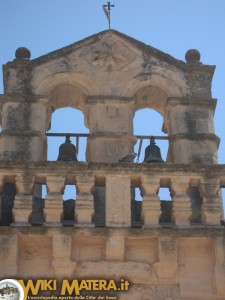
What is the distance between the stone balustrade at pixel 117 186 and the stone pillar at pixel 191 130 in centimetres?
135

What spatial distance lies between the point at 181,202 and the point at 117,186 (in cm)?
97

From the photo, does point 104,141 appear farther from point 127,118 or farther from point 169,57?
point 169,57

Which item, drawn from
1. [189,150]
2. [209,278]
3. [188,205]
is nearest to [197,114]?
[189,150]

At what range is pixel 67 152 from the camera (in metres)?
13.7

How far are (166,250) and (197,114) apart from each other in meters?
3.35

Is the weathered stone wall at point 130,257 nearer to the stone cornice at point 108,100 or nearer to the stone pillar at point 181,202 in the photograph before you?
the stone pillar at point 181,202

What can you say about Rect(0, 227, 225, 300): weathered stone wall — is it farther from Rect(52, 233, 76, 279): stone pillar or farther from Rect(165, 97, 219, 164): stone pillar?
Rect(165, 97, 219, 164): stone pillar

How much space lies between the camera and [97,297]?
11328 mm

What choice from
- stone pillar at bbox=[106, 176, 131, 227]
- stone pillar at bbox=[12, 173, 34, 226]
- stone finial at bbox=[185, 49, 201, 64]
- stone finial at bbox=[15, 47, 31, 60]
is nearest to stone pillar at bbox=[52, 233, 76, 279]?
stone pillar at bbox=[12, 173, 34, 226]

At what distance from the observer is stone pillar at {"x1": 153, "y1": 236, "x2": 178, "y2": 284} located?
11508 millimetres

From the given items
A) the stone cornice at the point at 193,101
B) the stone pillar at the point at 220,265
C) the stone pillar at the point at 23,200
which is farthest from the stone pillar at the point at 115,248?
the stone cornice at the point at 193,101

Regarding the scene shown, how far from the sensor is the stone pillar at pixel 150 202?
1187 centimetres

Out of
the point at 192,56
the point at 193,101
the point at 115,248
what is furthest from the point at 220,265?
the point at 192,56

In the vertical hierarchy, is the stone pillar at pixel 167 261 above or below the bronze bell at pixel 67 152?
below
